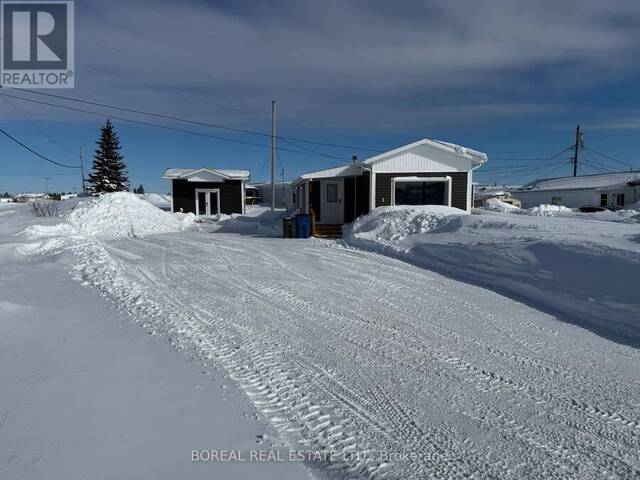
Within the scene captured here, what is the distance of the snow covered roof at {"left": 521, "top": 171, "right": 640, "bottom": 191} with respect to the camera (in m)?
40.0

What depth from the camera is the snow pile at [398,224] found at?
13.2 m

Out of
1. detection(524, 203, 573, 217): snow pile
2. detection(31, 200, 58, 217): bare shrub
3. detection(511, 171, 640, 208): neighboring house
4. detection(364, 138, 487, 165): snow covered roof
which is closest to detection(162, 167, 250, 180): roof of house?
detection(31, 200, 58, 217): bare shrub

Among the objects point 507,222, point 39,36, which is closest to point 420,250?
point 507,222

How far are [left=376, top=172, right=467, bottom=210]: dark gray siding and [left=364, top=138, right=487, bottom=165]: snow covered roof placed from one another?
811mm

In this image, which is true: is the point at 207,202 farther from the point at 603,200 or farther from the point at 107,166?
the point at 603,200

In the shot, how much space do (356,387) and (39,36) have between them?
1712 cm

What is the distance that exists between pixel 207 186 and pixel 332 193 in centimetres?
1267

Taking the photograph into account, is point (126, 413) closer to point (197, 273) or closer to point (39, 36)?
point (197, 273)

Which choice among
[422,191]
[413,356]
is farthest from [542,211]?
[413,356]

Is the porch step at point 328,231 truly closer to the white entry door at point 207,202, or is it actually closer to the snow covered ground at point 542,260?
the snow covered ground at point 542,260

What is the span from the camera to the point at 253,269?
9859 mm

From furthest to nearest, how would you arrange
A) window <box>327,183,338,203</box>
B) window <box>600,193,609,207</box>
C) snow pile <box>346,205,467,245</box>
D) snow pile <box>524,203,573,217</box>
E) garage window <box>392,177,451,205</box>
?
1. window <box>600,193,609,207</box>
2. snow pile <box>524,203,573,217</box>
3. window <box>327,183,338,203</box>
4. garage window <box>392,177,451,205</box>
5. snow pile <box>346,205,467,245</box>

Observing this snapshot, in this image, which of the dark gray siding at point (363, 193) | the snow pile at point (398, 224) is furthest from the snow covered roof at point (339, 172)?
the snow pile at point (398, 224)

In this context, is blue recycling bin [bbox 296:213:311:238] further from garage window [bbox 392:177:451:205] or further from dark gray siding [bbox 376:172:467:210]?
garage window [bbox 392:177:451:205]
